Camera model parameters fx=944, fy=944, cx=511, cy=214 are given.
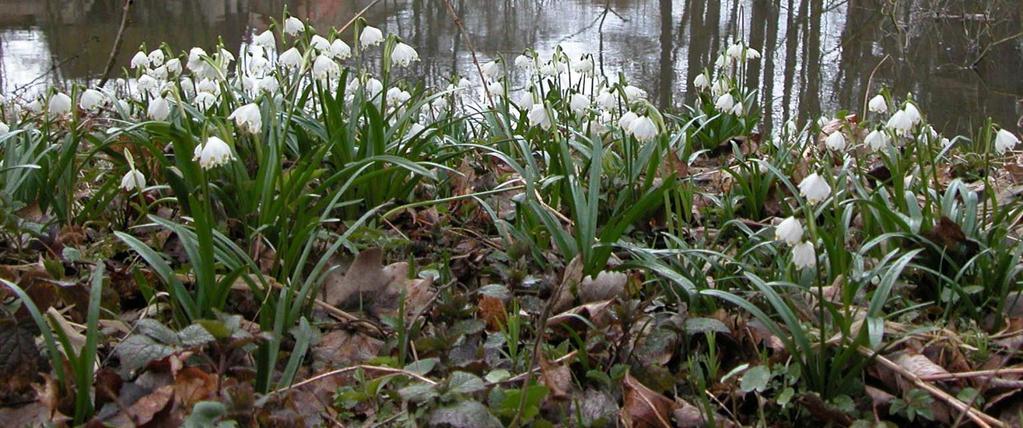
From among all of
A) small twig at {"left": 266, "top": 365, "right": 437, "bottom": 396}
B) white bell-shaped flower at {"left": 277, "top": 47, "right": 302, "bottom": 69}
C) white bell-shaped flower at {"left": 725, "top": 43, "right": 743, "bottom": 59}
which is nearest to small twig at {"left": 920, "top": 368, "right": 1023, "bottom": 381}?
small twig at {"left": 266, "top": 365, "right": 437, "bottom": 396}

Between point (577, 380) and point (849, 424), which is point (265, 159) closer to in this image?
point (577, 380)

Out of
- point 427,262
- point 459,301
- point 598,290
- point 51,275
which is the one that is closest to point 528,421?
point 459,301

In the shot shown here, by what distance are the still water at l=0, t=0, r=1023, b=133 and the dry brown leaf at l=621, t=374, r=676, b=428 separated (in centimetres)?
594

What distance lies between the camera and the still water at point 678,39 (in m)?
8.77

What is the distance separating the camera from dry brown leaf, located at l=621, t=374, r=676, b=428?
5.33 ft

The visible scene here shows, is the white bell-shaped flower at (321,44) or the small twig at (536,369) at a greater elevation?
the white bell-shaped flower at (321,44)

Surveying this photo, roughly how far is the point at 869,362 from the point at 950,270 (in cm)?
56

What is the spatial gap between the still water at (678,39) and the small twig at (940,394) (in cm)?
581

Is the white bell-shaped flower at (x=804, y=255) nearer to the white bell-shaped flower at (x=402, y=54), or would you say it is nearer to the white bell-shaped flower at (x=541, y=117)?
the white bell-shaped flower at (x=541, y=117)

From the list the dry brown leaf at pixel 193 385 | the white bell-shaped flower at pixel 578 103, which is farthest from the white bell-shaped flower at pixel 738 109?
the dry brown leaf at pixel 193 385

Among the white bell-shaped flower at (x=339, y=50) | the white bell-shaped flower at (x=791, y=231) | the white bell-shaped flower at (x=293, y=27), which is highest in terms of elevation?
the white bell-shaped flower at (x=293, y=27)

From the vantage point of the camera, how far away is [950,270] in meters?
2.10

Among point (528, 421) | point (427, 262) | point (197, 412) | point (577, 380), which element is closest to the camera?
point (197, 412)

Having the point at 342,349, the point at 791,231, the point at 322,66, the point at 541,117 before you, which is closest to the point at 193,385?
the point at 342,349
